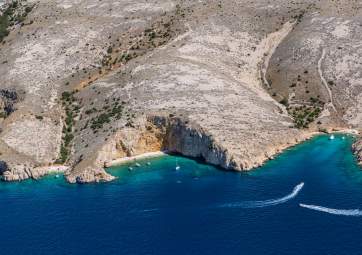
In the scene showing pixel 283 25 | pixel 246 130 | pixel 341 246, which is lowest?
pixel 341 246

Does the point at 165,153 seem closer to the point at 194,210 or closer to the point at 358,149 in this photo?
the point at 194,210

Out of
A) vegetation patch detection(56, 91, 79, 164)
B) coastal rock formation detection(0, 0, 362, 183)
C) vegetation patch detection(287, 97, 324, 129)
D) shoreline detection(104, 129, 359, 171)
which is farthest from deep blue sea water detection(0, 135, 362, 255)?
vegetation patch detection(56, 91, 79, 164)

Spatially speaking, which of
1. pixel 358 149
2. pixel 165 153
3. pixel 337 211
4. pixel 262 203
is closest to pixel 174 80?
pixel 165 153

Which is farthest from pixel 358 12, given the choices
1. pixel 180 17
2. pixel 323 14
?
pixel 180 17

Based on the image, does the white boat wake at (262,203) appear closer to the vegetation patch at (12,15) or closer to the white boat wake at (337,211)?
the white boat wake at (337,211)

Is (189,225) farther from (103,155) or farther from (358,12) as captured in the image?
(358,12)

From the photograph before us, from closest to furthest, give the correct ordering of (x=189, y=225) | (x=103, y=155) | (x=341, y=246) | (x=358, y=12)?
(x=341, y=246) < (x=189, y=225) < (x=103, y=155) < (x=358, y=12)

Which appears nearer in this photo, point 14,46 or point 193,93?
point 193,93
